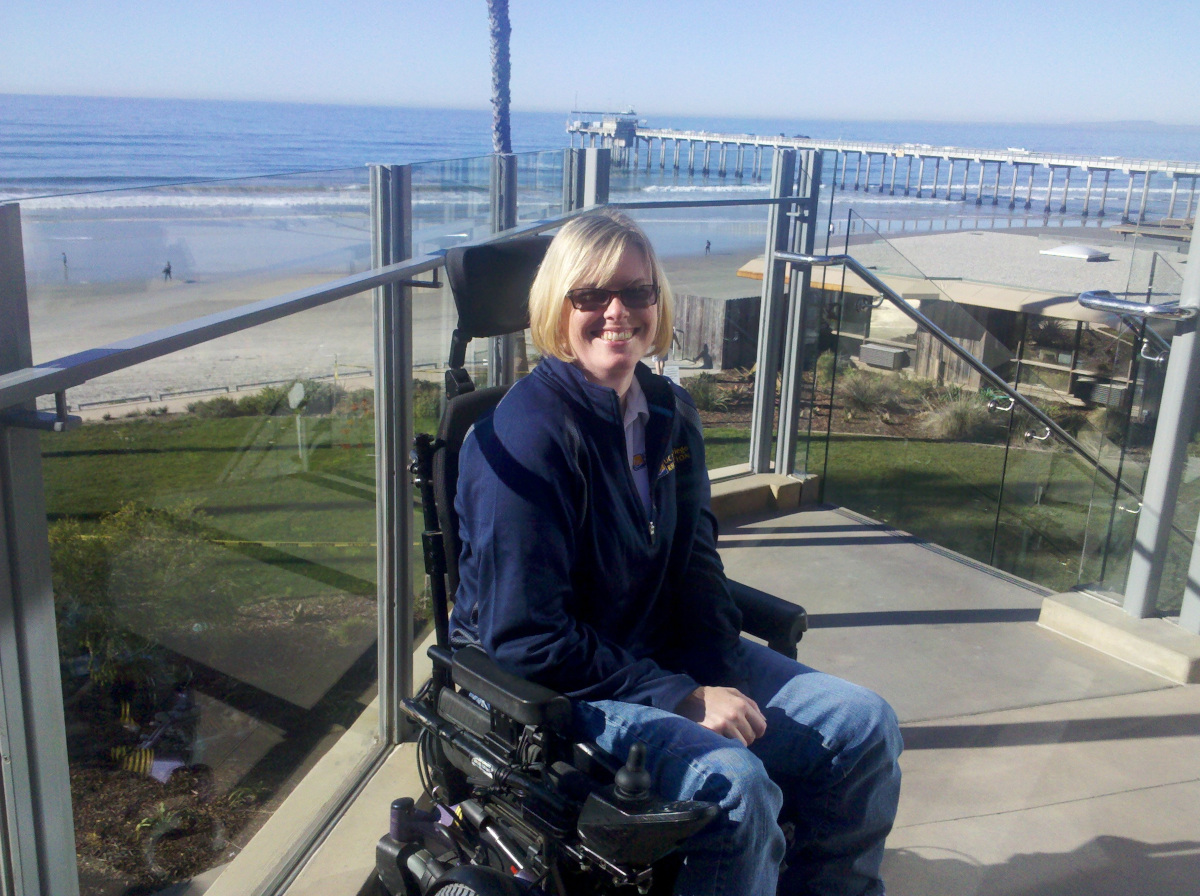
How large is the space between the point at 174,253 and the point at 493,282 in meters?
2.64

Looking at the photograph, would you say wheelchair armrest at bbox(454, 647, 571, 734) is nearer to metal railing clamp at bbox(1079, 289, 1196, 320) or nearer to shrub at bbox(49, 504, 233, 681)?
shrub at bbox(49, 504, 233, 681)

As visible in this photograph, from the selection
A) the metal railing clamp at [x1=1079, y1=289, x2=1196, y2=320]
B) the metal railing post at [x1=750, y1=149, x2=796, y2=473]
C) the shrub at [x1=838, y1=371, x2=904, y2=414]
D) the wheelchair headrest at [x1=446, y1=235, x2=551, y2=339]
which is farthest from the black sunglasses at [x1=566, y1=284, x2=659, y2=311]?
the shrub at [x1=838, y1=371, x2=904, y2=414]

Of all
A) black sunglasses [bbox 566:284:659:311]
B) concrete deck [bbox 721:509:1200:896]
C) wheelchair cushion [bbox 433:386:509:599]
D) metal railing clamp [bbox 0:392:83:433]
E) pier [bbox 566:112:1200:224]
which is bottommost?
concrete deck [bbox 721:509:1200:896]

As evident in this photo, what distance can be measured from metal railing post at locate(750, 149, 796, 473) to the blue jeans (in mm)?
2722

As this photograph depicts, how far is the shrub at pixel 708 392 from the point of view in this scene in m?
4.21

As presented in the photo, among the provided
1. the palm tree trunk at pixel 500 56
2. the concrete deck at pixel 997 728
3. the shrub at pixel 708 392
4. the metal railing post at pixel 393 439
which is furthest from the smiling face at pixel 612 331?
the palm tree trunk at pixel 500 56

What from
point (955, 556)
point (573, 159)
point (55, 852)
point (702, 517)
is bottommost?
A: point (955, 556)

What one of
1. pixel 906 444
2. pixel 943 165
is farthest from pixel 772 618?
pixel 943 165

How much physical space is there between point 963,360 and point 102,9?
95.7m

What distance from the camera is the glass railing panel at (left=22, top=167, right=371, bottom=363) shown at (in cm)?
131

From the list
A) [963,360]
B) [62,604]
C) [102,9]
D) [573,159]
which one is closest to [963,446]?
[963,360]

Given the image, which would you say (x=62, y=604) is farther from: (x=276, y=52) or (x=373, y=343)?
(x=276, y=52)

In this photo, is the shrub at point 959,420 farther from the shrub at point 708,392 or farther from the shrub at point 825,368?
the shrub at point 708,392

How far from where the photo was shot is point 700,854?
134cm
